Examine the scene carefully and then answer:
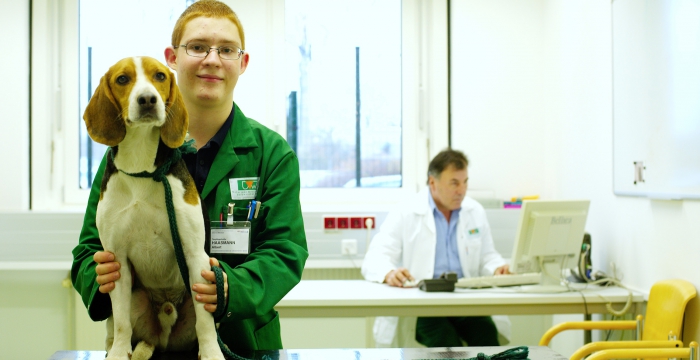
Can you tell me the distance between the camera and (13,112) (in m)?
4.19

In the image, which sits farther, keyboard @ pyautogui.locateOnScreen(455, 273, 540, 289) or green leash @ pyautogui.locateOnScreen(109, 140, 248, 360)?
keyboard @ pyautogui.locateOnScreen(455, 273, 540, 289)

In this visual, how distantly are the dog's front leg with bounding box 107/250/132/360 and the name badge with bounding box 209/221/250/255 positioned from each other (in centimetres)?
21

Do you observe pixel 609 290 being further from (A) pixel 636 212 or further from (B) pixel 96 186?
(B) pixel 96 186

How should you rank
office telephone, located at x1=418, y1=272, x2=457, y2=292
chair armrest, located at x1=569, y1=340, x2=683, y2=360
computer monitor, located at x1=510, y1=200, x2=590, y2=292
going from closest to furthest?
chair armrest, located at x1=569, y1=340, x2=683, y2=360 → office telephone, located at x1=418, y1=272, x2=457, y2=292 → computer monitor, located at x1=510, y1=200, x2=590, y2=292

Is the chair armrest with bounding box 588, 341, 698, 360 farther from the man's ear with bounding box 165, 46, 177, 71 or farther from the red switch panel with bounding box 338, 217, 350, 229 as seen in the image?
the red switch panel with bounding box 338, 217, 350, 229

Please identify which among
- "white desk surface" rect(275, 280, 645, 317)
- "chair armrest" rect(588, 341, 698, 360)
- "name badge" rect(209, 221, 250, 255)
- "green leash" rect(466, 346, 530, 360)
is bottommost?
"chair armrest" rect(588, 341, 698, 360)

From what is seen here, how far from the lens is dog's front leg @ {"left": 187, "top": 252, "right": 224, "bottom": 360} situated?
126cm

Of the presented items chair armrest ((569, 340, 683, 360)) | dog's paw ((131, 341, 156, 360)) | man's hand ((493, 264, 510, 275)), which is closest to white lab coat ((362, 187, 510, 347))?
man's hand ((493, 264, 510, 275))

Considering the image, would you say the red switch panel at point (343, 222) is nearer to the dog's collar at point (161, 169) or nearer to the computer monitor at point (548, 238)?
the computer monitor at point (548, 238)

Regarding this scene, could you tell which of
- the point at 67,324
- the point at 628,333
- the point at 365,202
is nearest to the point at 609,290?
the point at 628,333

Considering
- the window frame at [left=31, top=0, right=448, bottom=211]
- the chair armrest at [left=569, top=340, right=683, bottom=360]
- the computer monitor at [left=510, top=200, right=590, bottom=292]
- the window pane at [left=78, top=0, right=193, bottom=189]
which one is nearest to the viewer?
the chair armrest at [left=569, top=340, right=683, bottom=360]

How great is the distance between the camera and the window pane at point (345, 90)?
4.56 metres

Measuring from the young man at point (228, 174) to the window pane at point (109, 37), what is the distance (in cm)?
314

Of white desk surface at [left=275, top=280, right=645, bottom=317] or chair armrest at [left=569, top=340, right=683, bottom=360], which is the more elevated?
white desk surface at [left=275, top=280, right=645, bottom=317]
